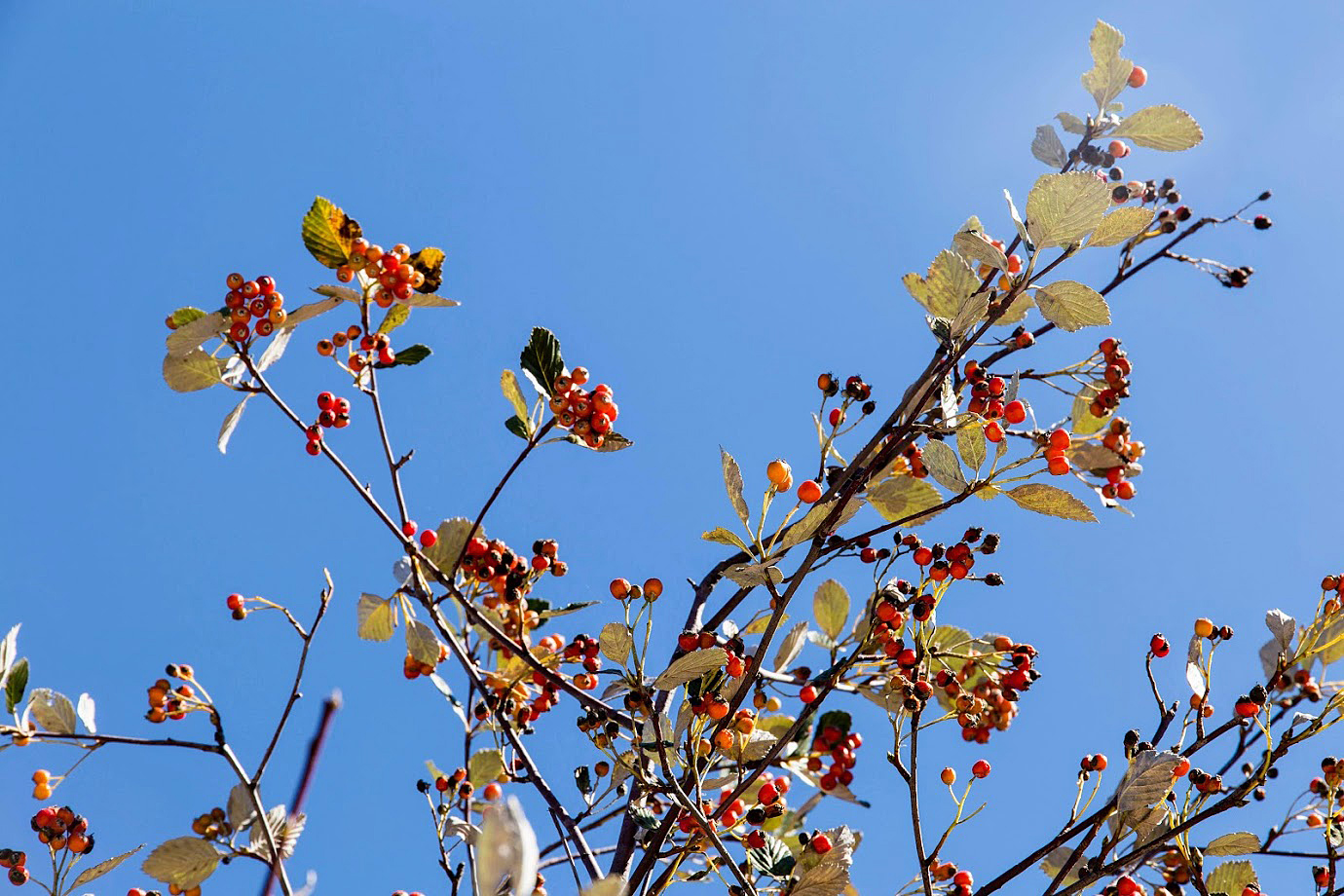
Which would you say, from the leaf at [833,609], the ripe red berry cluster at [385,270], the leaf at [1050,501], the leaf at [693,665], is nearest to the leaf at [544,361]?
the ripe red berry cluster at [385,270]

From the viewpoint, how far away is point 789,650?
10.3 feet

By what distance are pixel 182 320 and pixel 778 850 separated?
6.59ft

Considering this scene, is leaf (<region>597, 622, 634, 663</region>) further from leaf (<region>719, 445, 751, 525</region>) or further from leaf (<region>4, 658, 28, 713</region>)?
leaf (<region>4, 658, 28, 713</region>)

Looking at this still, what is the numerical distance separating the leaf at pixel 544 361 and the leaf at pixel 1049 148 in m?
1.57

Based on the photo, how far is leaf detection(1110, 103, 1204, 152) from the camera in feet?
8.99

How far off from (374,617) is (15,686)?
889 mm

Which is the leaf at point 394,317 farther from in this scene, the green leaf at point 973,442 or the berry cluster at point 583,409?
the green leaf at point 973,442

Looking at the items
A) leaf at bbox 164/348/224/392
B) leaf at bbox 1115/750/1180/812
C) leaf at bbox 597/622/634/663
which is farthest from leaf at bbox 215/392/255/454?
leaf at bbox 1115/750/1180/812

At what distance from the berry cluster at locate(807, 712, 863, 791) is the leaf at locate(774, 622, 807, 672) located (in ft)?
0.80

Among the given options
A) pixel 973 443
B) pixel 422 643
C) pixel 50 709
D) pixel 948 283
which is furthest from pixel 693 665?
pixel 50 709

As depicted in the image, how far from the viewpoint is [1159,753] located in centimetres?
212

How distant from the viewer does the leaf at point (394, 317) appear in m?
2.72

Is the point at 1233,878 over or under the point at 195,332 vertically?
under

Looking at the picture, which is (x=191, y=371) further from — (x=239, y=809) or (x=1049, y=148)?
(x=1049, y=148)
